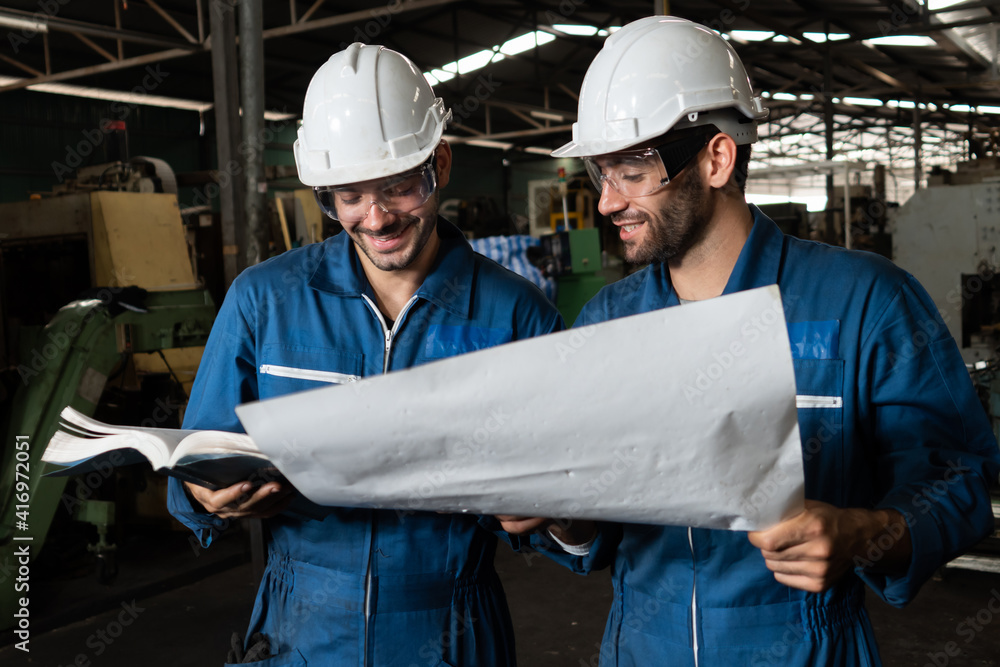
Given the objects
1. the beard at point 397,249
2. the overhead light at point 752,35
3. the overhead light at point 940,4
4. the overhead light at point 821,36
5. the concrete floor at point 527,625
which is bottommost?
the concrete floor at point 527,625

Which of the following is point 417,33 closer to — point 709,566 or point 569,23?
point 569,23

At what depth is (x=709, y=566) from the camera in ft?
4.09

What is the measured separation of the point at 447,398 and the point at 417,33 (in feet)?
39.2

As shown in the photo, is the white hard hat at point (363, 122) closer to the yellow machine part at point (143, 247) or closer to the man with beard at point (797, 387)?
the man with beard at point (797, 387)

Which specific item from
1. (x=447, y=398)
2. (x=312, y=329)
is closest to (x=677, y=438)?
(x=447, y=398)

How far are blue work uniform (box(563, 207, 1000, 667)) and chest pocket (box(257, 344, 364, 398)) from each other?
1.94 ft

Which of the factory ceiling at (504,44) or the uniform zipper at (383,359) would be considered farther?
the factory ceiling at (504,44)

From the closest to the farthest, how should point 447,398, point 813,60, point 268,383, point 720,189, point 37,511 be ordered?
point 447,398 → point 720,189 → point 268,383 → point 37,511 → point 813,60

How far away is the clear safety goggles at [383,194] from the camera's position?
153 centimetres

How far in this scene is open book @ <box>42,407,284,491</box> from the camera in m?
1.07

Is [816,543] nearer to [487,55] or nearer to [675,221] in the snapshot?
[675,221]

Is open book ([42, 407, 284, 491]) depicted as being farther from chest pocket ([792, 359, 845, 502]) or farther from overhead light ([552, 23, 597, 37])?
overhead light ([552, 23, 597, 37])

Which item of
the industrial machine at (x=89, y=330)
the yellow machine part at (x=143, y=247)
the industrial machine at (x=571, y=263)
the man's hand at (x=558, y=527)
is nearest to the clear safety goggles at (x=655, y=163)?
the man's hand at (x=558, y=527)

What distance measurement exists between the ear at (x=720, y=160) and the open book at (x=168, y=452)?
2.72 feet
